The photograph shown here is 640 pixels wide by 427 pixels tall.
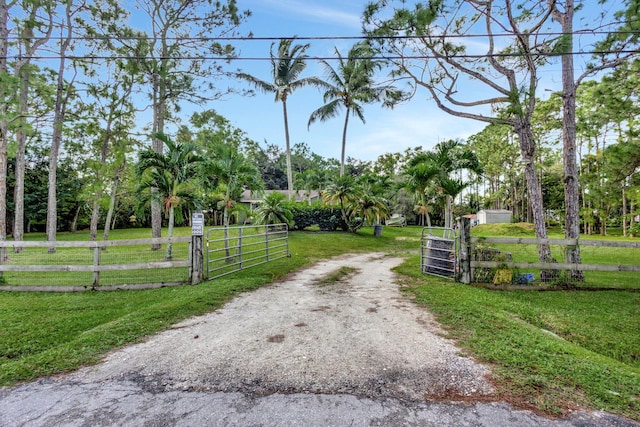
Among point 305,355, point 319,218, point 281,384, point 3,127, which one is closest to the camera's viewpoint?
point 281,384

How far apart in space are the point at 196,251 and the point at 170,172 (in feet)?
13.4

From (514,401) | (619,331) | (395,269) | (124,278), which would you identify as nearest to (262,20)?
(124,278)

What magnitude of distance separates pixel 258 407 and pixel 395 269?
6919 mm

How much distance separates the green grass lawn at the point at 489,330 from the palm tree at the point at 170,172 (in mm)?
4014

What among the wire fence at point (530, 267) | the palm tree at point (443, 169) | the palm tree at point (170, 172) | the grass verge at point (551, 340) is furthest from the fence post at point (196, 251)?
the palm tree at point (443, 169)

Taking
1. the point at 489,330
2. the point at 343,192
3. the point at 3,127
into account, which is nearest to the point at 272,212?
the point at 343,192

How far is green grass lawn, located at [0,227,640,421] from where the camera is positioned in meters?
2.41

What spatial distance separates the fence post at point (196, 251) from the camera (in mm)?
6169

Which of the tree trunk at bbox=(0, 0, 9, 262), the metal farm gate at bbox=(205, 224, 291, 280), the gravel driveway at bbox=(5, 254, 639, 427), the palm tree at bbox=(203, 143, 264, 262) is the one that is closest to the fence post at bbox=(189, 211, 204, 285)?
the metal farm gate at bbox=(205, 224, 291, 280)

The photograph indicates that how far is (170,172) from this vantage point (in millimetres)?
9195

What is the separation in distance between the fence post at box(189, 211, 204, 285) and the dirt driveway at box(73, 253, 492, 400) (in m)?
1.78

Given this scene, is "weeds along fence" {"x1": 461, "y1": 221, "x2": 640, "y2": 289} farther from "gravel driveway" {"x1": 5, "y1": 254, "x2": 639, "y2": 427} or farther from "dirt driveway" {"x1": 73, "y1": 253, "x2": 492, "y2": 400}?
"gravel driveway" {"x1": 5, "y1": 254, "x2": 639, "y2": 427}

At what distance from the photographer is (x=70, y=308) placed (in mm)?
4648

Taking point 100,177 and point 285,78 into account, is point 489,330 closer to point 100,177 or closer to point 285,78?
point 100,177
